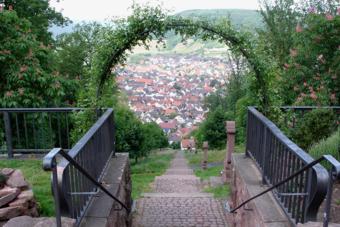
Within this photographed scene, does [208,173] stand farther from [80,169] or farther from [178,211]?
[80,169]

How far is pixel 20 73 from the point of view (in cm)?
741

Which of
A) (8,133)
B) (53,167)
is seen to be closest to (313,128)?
(53,167)

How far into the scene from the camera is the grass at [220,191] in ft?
23.5

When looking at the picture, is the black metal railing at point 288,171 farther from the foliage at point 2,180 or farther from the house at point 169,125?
the house at point 169,125

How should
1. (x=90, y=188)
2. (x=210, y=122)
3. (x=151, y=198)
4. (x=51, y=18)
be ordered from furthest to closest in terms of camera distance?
(x=210, y=122) → (x=51, y=18) → (x=151, y=198) → (x=90, y=188)

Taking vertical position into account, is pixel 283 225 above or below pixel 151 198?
above

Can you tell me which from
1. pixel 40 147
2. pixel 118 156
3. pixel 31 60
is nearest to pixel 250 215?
pixel 118 156

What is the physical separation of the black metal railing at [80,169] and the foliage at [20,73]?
3.29 meters

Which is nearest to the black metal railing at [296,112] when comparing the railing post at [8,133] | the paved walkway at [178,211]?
the paved walkway at [178,211]

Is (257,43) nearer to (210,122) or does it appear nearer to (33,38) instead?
(33,38)

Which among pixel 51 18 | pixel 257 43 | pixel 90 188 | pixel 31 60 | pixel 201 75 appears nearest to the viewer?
pixel 90 188

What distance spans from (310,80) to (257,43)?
476cm

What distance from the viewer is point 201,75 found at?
→ 179 feet

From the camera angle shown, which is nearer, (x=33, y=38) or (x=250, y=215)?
(x=250, y=215)
